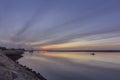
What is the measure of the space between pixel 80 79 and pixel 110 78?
463 cm

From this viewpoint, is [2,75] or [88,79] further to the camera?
[88,79]

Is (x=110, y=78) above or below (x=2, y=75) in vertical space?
below

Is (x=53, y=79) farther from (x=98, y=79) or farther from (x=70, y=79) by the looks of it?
(x=98, y=79)

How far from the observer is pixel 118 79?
2423cm

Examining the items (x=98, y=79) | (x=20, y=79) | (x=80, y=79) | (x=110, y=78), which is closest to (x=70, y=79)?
(x=80, y=79)

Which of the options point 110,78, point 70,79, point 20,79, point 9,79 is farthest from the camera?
point 110,78

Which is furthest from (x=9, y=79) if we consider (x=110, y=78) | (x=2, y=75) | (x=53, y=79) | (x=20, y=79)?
(x=110, y=78)

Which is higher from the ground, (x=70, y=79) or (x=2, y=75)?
(x=2, y=75)

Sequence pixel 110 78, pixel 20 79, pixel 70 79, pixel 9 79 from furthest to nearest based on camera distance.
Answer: pixel 110 78
pixel 70 79
pixel 20 79
pixel 9 79

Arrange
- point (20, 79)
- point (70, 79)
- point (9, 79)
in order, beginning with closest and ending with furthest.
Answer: point (9, 79) < point (20, 79) < point (70, 79)

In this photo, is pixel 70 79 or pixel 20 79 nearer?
pixel 20 79

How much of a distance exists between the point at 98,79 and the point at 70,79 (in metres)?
3.78

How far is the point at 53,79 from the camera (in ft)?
73.8

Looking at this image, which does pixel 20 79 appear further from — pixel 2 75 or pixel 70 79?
pixel 70 79
